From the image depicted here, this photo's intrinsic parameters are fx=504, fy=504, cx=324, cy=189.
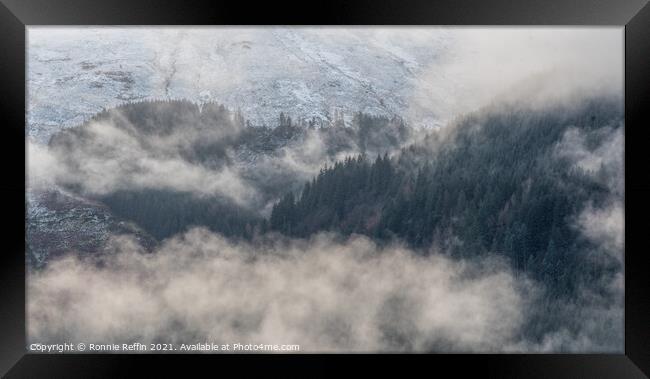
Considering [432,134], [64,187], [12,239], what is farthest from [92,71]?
[12,239]

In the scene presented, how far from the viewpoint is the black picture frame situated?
466cm

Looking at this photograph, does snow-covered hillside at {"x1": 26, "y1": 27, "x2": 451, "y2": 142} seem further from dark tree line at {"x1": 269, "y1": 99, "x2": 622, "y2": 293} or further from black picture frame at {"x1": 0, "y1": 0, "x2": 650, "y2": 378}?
black picture frame at {"x1": 0, "y1": 0, "x2": 650, "y2": 378}

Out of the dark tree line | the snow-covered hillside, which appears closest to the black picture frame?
the dark tree line

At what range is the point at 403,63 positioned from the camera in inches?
500

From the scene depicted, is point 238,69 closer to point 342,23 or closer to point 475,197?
point 475,197

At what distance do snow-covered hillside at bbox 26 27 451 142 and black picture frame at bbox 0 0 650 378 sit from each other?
281 inches

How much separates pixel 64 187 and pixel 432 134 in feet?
30.3

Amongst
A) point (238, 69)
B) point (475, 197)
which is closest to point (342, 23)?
point (238, 69)

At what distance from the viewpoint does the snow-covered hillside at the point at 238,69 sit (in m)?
12.4

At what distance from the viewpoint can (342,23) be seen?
4.85 meters

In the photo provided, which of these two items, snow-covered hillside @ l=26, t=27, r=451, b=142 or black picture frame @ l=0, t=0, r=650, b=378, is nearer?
black picture frame @ l=0, t=0, r=650, b=378

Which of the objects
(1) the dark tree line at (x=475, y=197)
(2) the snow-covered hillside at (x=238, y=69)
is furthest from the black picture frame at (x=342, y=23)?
(2) the snow-covered hillside at (x=238, y=69)

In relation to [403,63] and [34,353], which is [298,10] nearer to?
[34,353]

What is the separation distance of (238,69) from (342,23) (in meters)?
7.85
